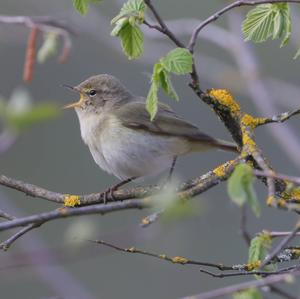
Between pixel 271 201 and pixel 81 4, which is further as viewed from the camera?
pixel 81 4

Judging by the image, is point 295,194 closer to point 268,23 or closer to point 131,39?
point 268,23

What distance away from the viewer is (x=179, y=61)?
255 cm

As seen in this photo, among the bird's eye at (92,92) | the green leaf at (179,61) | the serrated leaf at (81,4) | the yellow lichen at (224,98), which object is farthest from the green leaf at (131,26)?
the bird's eye at (92,92)

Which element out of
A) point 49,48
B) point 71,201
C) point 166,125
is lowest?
point 71,201

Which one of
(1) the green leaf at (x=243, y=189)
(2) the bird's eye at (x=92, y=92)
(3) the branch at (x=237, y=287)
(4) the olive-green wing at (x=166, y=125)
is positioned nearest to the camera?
(3) the branch at (x=237, y=287)

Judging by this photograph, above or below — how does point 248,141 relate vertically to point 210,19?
below

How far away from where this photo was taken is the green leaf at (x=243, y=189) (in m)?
2.15

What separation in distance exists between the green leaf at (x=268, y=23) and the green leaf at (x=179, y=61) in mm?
391

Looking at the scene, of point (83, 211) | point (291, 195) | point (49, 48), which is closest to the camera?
point (83, 211)

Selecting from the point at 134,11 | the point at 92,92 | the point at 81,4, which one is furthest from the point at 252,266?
the point at 92,92

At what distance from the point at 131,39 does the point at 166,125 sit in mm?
1798

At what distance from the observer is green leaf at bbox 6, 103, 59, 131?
6.15ft

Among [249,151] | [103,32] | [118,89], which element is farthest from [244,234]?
[103,32]

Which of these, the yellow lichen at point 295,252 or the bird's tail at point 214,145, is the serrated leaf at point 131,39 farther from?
the bird's tail at point 214,145
